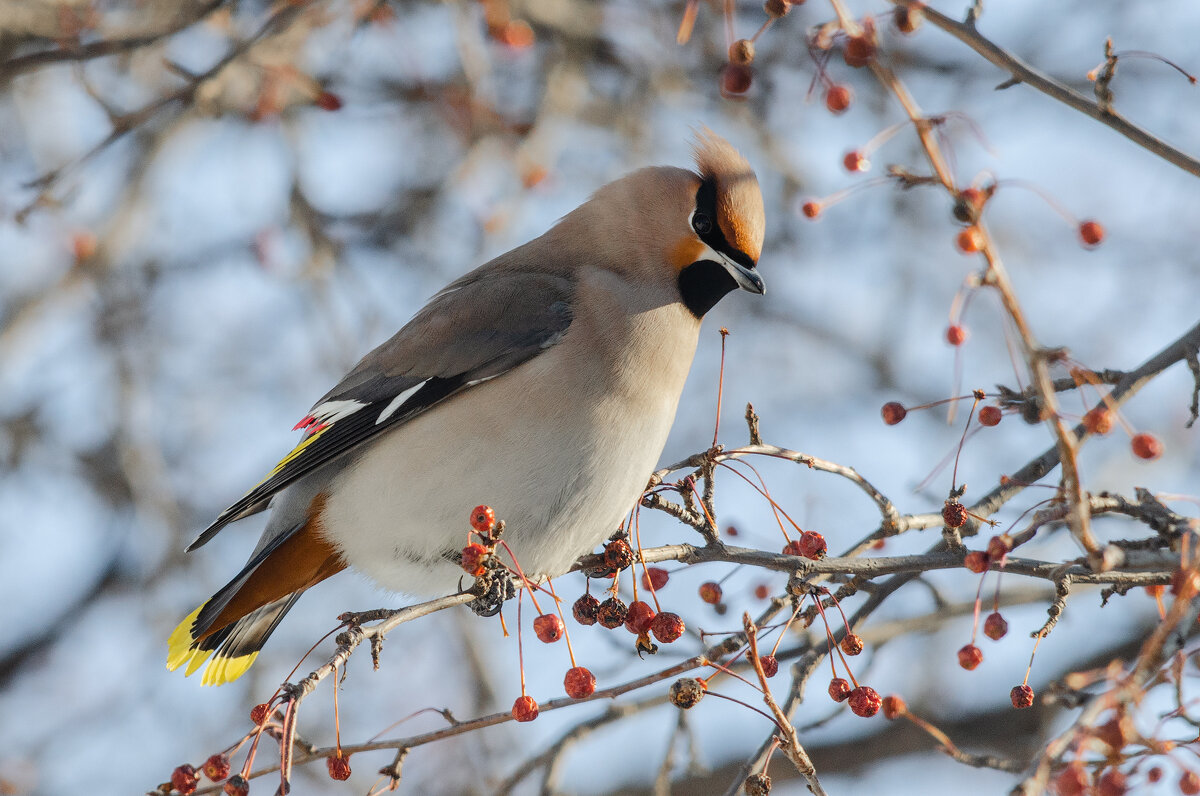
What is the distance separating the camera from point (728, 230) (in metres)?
4.16

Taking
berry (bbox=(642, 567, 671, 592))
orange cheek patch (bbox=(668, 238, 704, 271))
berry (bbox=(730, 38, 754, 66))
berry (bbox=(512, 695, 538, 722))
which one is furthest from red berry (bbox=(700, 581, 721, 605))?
berry (bbox=(730, 38, 754, 66))

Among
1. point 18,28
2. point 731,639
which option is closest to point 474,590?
point 731,639

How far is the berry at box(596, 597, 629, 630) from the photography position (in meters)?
3.17

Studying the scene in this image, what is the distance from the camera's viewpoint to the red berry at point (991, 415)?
2.86m

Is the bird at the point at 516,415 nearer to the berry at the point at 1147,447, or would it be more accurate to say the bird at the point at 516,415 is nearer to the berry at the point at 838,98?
the berry at the point at 838,98

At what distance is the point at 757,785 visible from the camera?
2557 millimetres

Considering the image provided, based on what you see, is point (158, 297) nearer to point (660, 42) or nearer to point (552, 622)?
point (660, 42)

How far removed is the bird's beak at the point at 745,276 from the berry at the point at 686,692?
1606 mm

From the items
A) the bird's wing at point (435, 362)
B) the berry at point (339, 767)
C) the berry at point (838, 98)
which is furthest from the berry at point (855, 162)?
the berry at point (339, 767)

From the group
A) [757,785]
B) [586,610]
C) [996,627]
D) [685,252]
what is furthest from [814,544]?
[685,252]

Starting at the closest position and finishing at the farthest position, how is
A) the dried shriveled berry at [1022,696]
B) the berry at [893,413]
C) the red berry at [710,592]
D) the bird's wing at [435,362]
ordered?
the dried shriveled berry at [1022,696] < the berry at [893,413] < the red berry at [710,592] < the bird's wing at [435,362]

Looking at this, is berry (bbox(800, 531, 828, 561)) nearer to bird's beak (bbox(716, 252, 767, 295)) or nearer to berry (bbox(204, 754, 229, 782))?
bird's beak (bbox(716, 252, 767, 295))

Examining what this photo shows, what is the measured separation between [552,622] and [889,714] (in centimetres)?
89

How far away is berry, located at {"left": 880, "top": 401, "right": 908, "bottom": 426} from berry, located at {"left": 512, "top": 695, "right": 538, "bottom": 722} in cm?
116
